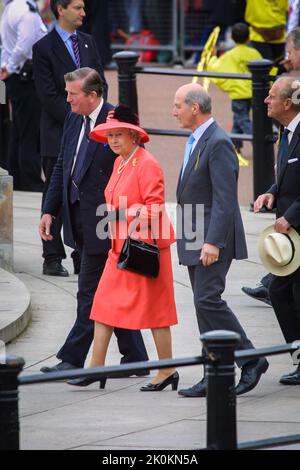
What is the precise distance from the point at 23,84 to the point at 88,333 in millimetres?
6388

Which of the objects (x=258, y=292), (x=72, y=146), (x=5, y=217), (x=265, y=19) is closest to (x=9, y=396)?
(x=72, y=146)

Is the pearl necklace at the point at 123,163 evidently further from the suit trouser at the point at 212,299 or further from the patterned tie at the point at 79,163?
the suit trouser at the point at 212,299

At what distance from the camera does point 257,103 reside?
13414 millimetres

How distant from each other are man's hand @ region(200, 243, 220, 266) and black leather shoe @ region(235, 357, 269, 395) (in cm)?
68

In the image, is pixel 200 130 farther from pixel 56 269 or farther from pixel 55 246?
pixel 56 269

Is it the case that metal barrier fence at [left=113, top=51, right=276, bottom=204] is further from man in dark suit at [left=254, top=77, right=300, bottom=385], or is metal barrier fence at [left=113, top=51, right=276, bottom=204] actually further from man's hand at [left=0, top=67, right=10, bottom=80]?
man in dark suit at [left=254, top=77, right=300, bottom=385]

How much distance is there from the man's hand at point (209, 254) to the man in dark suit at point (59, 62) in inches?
130

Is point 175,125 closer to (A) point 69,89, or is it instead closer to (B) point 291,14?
(B) point 291,14

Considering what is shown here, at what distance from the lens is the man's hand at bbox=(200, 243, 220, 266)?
25.4 feet

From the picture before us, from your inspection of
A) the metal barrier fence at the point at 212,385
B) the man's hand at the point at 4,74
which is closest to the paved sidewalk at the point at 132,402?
the metal barrier fence at the point at 212,385

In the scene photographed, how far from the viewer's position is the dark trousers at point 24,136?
14.5 meters

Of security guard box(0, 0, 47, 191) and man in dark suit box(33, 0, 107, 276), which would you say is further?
security guard box(0, 0, 47, 191)

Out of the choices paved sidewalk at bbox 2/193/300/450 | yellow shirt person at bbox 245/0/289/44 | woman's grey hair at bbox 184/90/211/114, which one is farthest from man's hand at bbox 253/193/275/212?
yellow shirt person at bbox 245/0/289/44

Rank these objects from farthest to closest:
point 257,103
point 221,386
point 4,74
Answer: point 4,74 < point 257,103 < point 221,386
